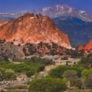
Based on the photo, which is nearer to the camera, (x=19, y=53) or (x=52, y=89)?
(x=52, y=89)

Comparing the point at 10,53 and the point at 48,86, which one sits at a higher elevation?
the point at 10,53

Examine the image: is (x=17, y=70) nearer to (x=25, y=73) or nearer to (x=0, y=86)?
(x=25, y=73)

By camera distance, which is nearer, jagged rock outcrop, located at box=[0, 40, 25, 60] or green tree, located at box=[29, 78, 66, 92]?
green tree, located at box=[29, 78, 66, 92]

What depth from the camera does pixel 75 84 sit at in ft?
325

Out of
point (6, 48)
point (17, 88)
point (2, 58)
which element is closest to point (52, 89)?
point (17, 88)

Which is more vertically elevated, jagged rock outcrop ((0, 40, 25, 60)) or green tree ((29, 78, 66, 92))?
jagged rock outcrop ((0, 40, 25, 60))

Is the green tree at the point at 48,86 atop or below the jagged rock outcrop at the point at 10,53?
below

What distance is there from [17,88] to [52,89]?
12.5 m

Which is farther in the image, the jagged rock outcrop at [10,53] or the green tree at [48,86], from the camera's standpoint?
the jagged rock outcrop at [10,53]

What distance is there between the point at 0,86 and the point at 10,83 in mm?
5369

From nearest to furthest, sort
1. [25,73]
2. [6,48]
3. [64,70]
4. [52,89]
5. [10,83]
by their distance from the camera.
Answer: [52,89] < [10,83] < [64,70] < [25,73] < [6,48]

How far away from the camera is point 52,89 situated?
85750 millimetres

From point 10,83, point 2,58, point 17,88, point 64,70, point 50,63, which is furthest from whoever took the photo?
point 2,58

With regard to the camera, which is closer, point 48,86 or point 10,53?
point 48,86
